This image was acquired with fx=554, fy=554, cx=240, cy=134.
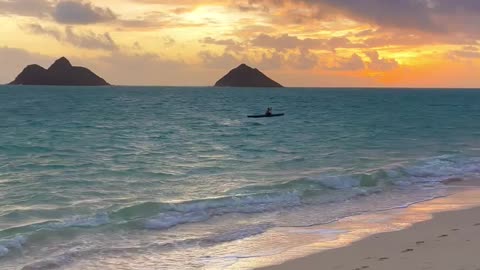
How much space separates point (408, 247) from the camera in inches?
471

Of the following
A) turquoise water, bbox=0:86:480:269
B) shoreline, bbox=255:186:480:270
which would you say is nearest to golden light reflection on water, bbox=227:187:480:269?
shoreline, bbox=255:186:480:270

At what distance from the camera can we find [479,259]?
10398mm

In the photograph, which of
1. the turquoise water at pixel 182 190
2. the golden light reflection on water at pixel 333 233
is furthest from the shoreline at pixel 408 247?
the turquoise water at pixel 182 190

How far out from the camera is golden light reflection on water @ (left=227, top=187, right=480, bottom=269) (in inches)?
468

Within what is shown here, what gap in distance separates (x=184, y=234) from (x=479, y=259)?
703cm

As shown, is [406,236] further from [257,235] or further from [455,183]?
[455,183]

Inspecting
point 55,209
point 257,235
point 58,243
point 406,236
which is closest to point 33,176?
point 55,209

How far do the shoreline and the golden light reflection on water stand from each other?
0.03 meters

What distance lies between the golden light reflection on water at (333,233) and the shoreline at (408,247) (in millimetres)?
27

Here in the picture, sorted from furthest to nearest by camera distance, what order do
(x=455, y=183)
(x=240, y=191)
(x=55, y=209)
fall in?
(x=455, y=183) < (x=240, y=191) < (x=55, y=209)

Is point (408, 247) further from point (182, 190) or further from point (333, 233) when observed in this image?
point (182, 190)

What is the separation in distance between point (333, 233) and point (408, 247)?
2369mm

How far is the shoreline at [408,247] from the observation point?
10.6 m

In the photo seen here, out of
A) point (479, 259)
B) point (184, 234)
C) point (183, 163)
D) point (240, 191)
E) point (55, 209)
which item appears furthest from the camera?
point (183, 163)
